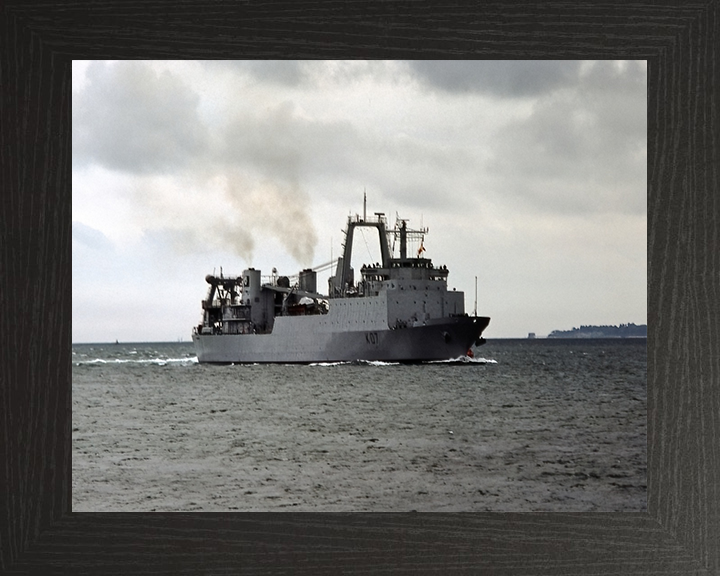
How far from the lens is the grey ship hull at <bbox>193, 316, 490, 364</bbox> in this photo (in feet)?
58.6

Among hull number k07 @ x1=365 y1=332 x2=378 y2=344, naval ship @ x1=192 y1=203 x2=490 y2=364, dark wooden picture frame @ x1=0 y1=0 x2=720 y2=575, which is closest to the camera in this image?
dark wooden picture frame @ x1=0 y1=0 x2=720 y2=575

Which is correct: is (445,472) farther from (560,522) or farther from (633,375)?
(633,375)

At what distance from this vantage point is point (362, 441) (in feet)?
38.1

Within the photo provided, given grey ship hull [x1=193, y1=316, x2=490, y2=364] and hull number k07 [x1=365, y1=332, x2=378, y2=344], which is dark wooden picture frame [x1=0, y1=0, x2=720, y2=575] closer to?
grey ship hull [x1=193, y1=316, x2=490, y2=364]

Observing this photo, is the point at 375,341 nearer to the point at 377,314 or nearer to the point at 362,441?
the point at 377,314

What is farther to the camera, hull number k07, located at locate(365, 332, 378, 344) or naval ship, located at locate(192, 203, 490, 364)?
hull number k07, located at locate(365, 332, 378, 344)

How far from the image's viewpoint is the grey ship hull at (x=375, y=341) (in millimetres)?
17875

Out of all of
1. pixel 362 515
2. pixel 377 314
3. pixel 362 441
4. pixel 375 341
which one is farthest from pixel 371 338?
pixel 362 515

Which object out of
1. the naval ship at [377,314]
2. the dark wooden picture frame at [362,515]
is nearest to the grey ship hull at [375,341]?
the naval ship at [377,314]

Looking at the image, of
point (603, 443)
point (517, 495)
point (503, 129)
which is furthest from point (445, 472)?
point (503, 129)

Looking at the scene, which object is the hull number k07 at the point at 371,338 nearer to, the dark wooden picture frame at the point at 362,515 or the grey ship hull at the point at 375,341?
the grey ship hull at the point at 375,341

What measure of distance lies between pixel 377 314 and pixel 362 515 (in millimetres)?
15131

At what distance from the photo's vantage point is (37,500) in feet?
8.38

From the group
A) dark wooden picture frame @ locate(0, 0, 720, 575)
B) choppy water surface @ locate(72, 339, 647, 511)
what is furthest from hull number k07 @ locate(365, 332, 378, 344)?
dark wooden picture frame @ locate(0, 0, 720, 575)
